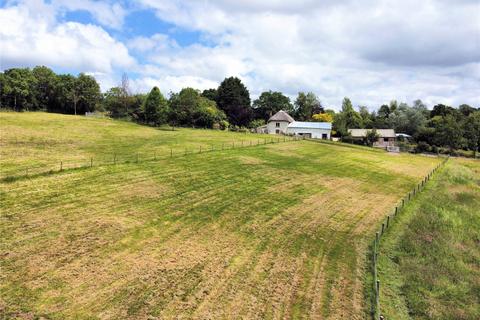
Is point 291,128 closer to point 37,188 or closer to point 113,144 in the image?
point 113,144

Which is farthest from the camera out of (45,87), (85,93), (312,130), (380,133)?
(85,93)

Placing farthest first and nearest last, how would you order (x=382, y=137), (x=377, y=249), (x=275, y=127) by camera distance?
(x=275, y=127)
(x=382, y=137)
(x=377, y=249)

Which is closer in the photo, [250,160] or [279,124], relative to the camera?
[250,160]

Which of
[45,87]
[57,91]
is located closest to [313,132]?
[57,91]

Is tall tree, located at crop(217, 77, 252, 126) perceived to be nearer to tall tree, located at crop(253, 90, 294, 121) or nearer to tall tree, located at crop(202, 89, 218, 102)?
tall tree, located at crop(202, 89, 218, 102)

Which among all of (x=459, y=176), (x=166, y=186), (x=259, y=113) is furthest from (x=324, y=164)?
(x=259, y=113)

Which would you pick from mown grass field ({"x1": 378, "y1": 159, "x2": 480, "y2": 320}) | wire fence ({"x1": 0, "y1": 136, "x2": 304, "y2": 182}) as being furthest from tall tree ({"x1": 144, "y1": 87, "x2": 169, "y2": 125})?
mown grass field ({"x1": 378, "y1": 159, "x2": 480, "y2": 320})

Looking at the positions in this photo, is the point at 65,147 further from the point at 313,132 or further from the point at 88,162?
the point at 313,132
